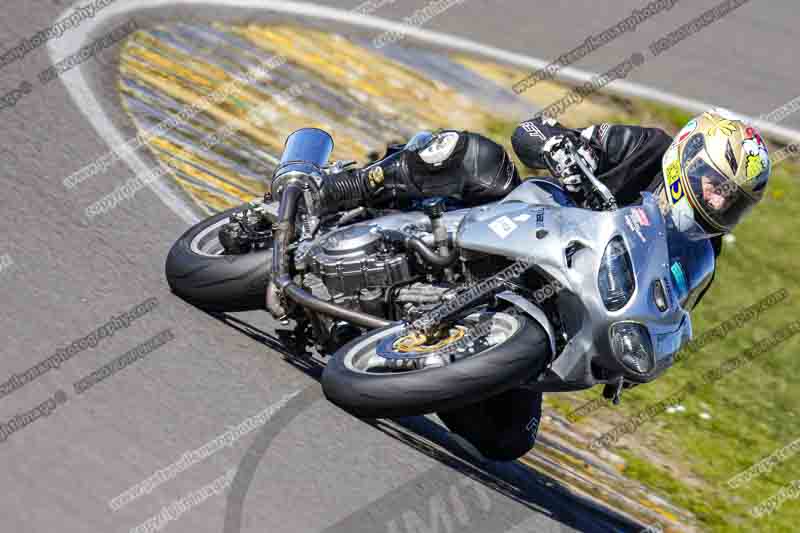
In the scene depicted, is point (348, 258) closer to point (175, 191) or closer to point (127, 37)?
point (175, 191)

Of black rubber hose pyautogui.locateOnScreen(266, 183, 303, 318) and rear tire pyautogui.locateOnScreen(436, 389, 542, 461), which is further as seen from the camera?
black rubber hose pyautogui.locateOnScreen(266, 183, 303, 318)

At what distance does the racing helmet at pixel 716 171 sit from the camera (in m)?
5.70

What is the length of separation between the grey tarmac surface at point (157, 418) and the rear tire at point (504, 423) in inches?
7.9

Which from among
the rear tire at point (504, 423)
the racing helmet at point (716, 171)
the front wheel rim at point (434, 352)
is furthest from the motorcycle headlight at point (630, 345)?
the rear tire at point (504, 423)

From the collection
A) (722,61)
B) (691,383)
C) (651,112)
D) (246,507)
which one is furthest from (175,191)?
(722,61)

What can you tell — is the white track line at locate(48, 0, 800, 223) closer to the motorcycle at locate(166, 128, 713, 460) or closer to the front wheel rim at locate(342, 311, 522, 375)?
the motorcycle at locate(166, 128, 713, 460)

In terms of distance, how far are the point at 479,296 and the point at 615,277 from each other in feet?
2.34

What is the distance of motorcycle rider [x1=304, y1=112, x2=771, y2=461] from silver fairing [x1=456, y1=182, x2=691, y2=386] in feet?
0.71

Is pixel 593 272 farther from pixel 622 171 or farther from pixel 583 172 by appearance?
pixel 622 171

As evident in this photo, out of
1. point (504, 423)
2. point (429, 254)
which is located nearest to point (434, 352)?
point (429, 254)

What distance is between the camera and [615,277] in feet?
18.8

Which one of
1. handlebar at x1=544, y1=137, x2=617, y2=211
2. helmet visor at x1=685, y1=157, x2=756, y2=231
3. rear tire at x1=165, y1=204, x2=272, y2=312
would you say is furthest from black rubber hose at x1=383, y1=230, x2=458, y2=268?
helmet visor at x1=685, y1=157, x2=756, y2=231

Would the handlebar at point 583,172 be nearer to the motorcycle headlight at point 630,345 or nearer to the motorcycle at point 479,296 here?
the motorcycle at point 479,296

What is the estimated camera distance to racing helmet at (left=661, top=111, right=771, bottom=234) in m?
5.70
